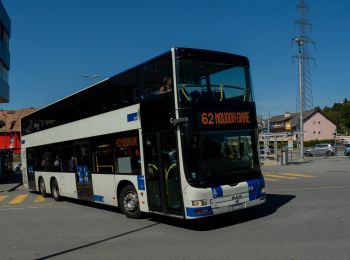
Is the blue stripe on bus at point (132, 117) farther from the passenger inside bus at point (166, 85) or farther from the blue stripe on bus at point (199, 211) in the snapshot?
the blue stripe on bus at point (199, 211)

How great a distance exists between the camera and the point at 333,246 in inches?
303

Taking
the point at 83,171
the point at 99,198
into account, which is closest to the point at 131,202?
the point at 99,198

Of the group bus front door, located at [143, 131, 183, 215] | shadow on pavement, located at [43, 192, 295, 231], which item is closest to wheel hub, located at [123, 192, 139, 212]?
shadow on pavement, located at [43, 192, 295, 231]

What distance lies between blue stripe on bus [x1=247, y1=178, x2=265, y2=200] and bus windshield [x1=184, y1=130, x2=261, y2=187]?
0.12m

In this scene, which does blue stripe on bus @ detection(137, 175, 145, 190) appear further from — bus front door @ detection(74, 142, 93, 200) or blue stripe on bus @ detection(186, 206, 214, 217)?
bus front door @ detection(74, 142, 93, 200)

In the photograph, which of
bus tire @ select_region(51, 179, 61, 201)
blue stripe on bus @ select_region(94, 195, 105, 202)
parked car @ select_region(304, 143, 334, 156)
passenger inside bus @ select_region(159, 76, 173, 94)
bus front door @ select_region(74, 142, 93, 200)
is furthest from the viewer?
parked car @ select_region(304, 143, 334, 156)

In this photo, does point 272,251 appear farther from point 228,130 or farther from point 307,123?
point 307,123

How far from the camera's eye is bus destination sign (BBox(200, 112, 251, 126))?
9.74 m

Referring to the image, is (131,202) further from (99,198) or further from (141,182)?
(99,198)

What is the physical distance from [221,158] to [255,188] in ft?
4.00

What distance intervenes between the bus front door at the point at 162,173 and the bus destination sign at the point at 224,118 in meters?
0.73

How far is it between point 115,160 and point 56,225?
2216mm

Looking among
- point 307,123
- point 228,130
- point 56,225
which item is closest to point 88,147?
point 56,225

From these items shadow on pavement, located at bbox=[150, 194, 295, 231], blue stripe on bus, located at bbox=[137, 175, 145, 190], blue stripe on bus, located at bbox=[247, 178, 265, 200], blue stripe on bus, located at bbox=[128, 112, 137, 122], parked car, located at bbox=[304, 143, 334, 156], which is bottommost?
shadow on pavement, located at bbox=[150, 194, 295, 231]
